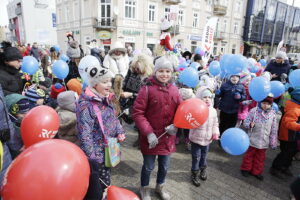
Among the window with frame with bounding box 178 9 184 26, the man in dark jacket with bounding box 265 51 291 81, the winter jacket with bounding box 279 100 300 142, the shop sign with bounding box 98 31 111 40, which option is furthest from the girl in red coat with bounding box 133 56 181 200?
the window with frame with bounding box 178 9 184 26

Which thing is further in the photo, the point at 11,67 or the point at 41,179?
the point at 11,67

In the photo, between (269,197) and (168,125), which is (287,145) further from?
(168,125)

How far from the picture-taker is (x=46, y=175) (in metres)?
1.11

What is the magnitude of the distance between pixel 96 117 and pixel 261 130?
2.50 m

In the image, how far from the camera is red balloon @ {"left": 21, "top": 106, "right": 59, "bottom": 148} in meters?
2.09

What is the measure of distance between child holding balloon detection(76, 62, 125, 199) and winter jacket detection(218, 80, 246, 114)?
110 inches

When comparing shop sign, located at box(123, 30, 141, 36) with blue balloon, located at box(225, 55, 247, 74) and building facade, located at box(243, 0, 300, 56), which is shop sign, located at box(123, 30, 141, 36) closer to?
blue balloon, located at box(225, 55, 247, 74)

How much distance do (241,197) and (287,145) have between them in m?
1.20

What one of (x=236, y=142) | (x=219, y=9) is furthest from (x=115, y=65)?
(x=219, y=9)

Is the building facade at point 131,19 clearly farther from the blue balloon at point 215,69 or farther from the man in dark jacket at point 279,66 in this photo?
the blue balloon at point 215,69

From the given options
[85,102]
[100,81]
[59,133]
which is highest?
[100,81]

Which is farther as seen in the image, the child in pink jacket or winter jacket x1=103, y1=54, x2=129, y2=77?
winter jacket x1=103, y1=54, x2=129, y2=77

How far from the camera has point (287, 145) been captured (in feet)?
10.9

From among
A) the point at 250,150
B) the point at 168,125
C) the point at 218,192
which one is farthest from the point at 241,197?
the point at 168,125
